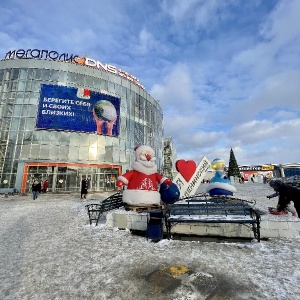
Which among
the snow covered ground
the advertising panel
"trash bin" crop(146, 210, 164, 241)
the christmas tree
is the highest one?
the advertising panel

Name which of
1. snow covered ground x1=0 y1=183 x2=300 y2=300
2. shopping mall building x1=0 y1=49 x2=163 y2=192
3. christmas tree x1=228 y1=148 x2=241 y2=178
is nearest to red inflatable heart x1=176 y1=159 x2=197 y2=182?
snow covered ground x1=0 y1=183 x2=300 y2=300

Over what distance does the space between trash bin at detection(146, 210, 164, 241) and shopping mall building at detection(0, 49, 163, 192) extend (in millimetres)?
24229

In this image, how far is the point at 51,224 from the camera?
29.2 feet

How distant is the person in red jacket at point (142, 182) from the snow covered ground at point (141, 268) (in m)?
2.13

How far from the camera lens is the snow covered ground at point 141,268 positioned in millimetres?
3604

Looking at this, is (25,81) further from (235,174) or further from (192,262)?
(235,174)

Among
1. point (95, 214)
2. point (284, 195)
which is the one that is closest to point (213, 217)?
point (284, 195)

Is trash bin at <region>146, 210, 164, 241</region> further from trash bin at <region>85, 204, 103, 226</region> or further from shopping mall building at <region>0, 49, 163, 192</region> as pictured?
shopping mall building at <region>0, 49, 163, 192</region>

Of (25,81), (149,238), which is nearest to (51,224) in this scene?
(149,238)

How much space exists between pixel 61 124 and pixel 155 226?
25794 mm

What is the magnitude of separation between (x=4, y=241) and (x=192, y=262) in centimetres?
565

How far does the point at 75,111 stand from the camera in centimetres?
2939

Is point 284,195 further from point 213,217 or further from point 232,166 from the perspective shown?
point 232,166

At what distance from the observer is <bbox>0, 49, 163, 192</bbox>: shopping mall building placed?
27.8 meters
